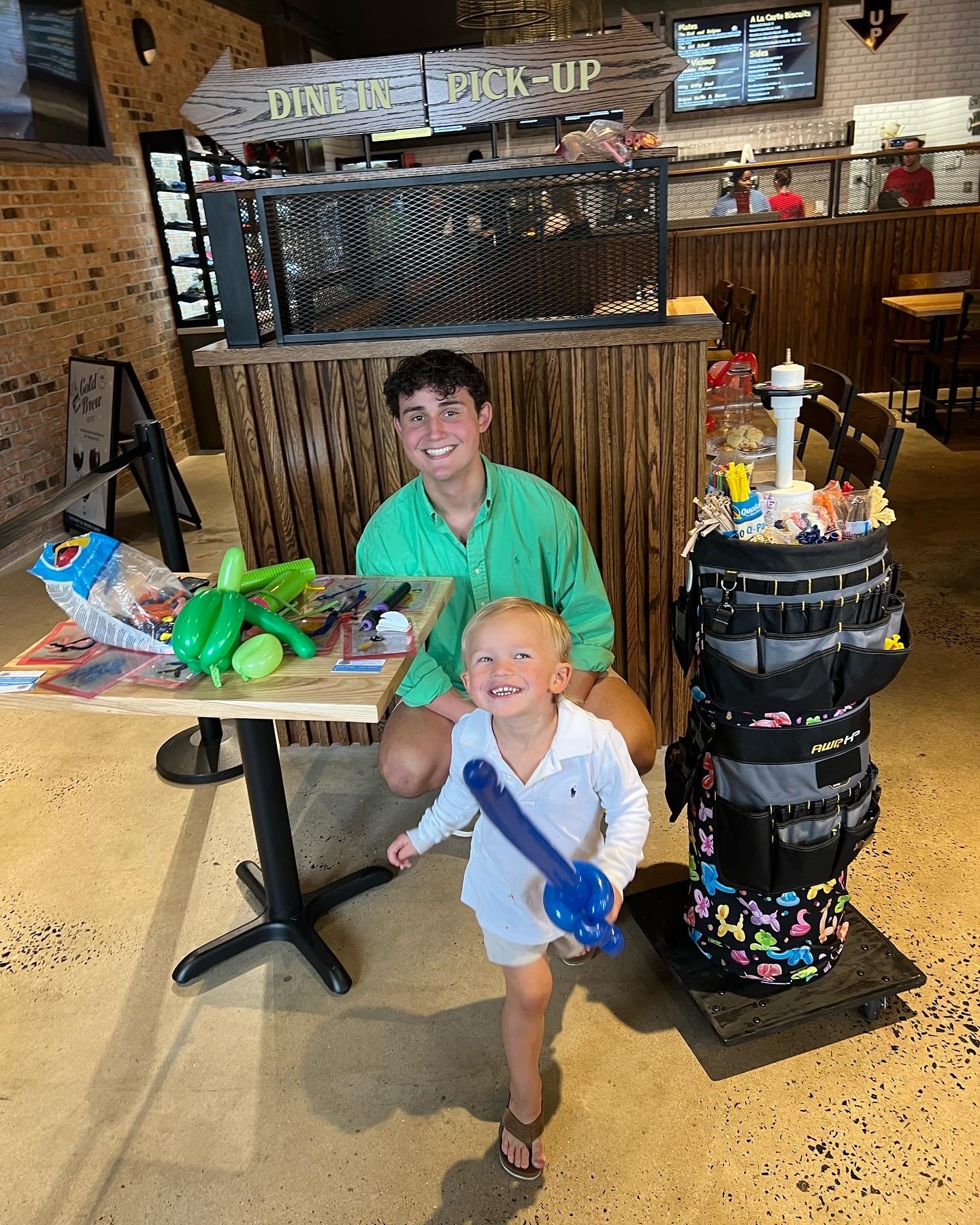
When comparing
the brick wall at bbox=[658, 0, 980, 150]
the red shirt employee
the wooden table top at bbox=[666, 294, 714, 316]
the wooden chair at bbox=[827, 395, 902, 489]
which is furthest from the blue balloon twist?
the brick wall at bbox=[658, 0, 980, 150]

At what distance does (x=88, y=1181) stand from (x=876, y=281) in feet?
25.2

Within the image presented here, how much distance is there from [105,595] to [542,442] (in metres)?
1.30

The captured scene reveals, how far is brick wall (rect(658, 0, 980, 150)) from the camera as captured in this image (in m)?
9.65

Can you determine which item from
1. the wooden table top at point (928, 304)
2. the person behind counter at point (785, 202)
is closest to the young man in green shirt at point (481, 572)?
the wooden table top at point (928, 304)

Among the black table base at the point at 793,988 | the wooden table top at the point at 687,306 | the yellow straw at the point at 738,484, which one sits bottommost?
the black table base at the point at 793,988

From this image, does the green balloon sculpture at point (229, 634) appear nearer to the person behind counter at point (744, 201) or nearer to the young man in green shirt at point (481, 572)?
the young man in green shirt at point (481, 572)

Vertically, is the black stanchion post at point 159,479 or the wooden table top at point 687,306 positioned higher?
the wooden table top at point 687,306

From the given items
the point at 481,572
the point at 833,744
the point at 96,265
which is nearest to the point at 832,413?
the point at 481,572

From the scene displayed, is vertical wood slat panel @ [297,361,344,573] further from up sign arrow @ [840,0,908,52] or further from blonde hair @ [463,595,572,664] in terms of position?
up sign arrow @ [840,0,908,52]

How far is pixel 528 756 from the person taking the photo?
1630 mm

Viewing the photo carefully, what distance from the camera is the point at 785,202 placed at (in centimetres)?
787

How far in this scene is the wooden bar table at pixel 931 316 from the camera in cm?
598

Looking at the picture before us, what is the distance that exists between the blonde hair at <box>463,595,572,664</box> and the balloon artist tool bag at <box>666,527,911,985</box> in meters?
0.30

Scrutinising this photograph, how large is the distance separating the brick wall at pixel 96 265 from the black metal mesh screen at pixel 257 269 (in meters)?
3.08
